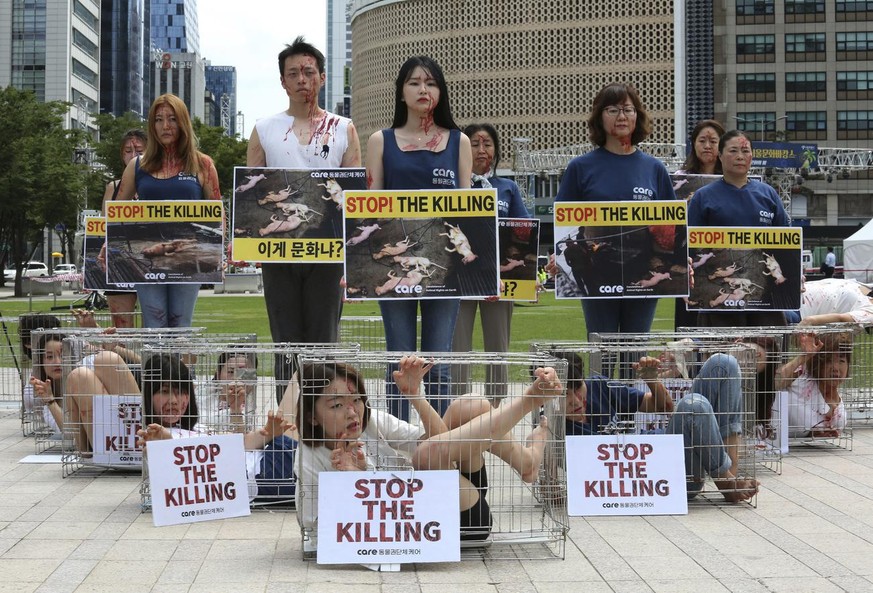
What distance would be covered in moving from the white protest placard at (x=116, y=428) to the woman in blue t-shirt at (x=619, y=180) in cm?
247

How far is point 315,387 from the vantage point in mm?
4992

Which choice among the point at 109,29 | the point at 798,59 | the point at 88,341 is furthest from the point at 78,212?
the point at 109,29

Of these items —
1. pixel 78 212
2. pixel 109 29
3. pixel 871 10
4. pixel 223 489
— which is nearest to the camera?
pixel 223 489

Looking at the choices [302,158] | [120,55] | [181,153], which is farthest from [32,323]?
[120,55]

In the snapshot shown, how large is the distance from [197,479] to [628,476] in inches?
76.4

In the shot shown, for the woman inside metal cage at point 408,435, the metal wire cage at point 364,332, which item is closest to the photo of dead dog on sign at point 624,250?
the woman inside metal cage at point 408,435

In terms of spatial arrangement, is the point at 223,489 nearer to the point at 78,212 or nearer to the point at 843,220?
the point at 78,212

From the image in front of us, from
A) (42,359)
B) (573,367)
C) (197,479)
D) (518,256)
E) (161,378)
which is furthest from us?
(518,256)

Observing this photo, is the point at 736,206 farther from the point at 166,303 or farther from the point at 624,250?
the point at 166,303

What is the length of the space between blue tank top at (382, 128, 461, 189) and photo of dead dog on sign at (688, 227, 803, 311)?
2.09 meters

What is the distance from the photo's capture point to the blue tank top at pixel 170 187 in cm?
824

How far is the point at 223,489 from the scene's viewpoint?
573 cm

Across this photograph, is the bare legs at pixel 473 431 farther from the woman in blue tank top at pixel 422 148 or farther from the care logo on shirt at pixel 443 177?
the care logo on shirt at pixel 443 177

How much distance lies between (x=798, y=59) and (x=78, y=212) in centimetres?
6518
